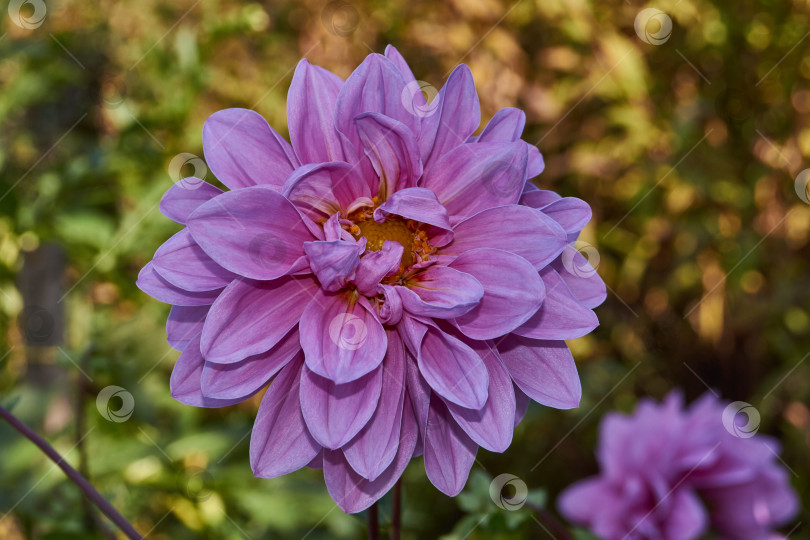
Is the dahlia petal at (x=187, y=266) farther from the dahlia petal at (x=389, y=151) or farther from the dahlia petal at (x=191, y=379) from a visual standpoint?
the dahlia petal at (x=389, y=151)

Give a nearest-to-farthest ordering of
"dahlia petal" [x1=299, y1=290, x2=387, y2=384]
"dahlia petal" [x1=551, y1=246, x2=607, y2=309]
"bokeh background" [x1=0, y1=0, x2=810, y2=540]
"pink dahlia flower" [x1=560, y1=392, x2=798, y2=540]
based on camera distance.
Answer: "dahlia petal" [x1=299, y1=290, x2=387, y2=384] < "dahlia petal" [x1=551, y1=246, x2=607, y2=309] < "pink dahlia flower" [x1=560, y1=392, x2=798, y2=540] < "bokeh background" [x1=0, y1=0, x2=810, y2=540]

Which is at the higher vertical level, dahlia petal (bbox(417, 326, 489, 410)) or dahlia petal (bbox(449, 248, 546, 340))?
dahlia petal (bbox(449, 248, 546, 340))

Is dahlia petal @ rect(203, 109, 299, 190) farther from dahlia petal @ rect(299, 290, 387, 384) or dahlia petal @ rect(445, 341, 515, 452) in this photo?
dahlia petal @ rect(445, 341, 515, 452)

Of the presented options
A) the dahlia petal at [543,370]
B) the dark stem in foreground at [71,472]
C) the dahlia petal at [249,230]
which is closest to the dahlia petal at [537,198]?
the dahlia petal at [543,370]

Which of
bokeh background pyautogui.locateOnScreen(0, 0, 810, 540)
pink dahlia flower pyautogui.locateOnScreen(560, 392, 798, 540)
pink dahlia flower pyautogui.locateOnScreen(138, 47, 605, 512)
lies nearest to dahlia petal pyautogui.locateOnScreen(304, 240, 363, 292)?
pink dahlia flower pyautogui.locateOnScreen(138, 47, 605, 512)

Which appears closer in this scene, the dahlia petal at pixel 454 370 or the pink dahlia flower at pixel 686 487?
the dahlia petal at pixel 454 370

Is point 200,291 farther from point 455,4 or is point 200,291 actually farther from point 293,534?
point 455,4

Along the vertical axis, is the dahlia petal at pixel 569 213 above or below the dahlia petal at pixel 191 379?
above
